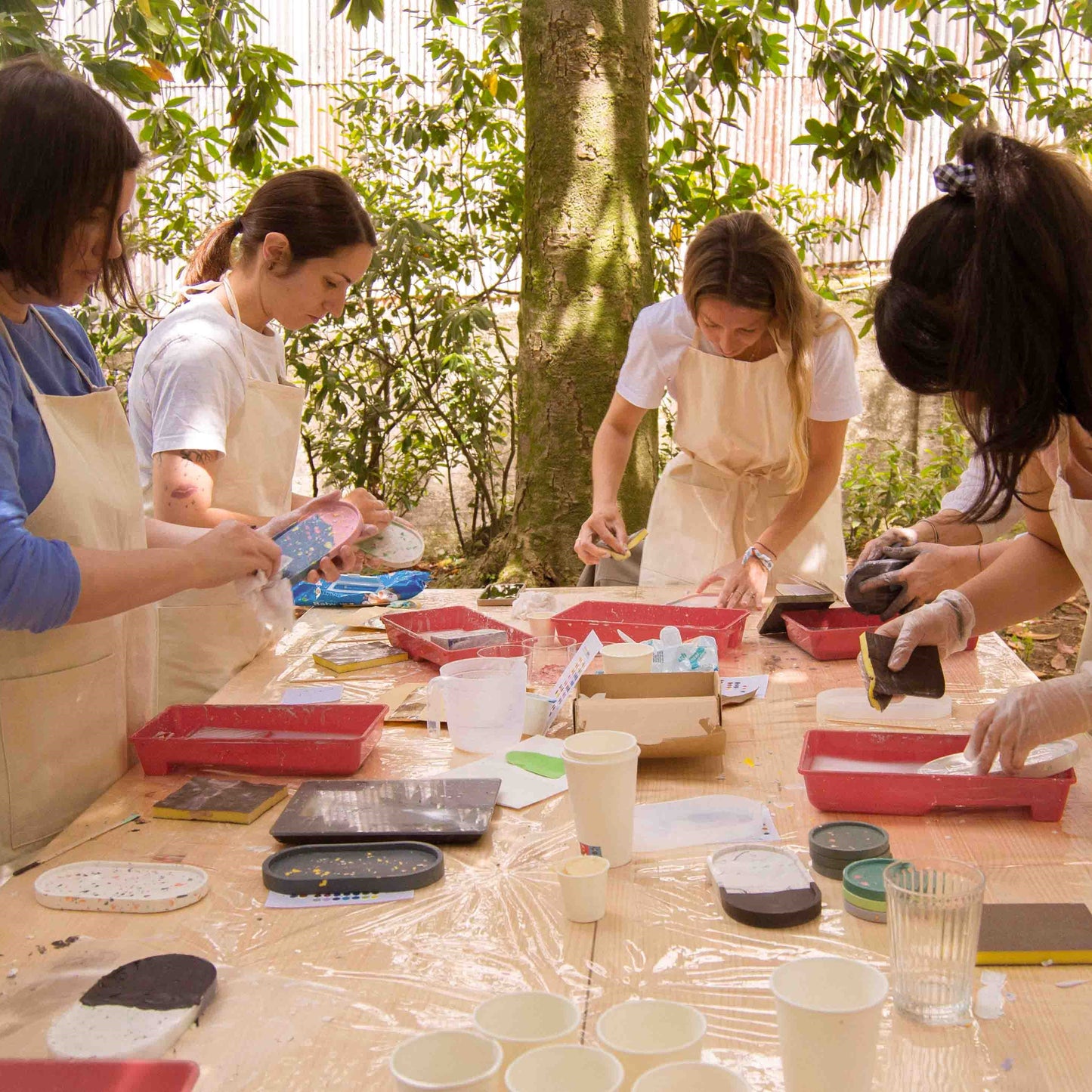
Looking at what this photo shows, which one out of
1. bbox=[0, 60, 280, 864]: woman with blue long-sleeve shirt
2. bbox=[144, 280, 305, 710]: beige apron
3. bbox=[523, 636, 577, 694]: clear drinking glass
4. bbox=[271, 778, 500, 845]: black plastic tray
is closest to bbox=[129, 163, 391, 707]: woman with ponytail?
bbox=[144, 280, 305, 710]: beige apron

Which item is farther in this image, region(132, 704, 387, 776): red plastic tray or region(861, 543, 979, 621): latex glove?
region(861, 543, 979, 621): latex glove

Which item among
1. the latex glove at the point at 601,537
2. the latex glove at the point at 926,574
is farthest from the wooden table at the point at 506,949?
the latex glove at the point at 601,537

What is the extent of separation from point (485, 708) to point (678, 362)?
170 cm

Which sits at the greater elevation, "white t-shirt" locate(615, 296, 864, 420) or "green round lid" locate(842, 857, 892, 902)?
"white t-shirt" locate(615, 296, 864, 420)

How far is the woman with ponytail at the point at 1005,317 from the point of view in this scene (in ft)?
4.76

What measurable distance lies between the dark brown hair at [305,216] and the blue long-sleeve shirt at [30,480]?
2.36ft

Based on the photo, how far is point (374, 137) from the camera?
235 inches

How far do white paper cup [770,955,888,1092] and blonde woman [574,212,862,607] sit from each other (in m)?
1.83

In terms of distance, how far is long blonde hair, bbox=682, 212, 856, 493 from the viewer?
2.77 meters

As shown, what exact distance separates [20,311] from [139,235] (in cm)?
495

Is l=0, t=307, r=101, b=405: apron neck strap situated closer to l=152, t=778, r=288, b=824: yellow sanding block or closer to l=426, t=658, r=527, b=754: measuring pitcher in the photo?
l=152, t=778, r=288, b=824: yellow sanding block

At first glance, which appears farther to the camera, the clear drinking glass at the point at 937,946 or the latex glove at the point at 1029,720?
the latex glove at the point at 1029,720

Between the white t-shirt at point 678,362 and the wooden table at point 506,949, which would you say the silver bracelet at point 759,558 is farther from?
the wooden table at point 506,949

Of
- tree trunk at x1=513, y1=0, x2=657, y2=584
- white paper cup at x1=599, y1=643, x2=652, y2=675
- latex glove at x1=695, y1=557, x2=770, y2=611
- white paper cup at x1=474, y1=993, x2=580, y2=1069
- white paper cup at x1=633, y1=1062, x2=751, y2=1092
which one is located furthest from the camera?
tree trunk at x1=513, y1=0, x2=657, y2=584
